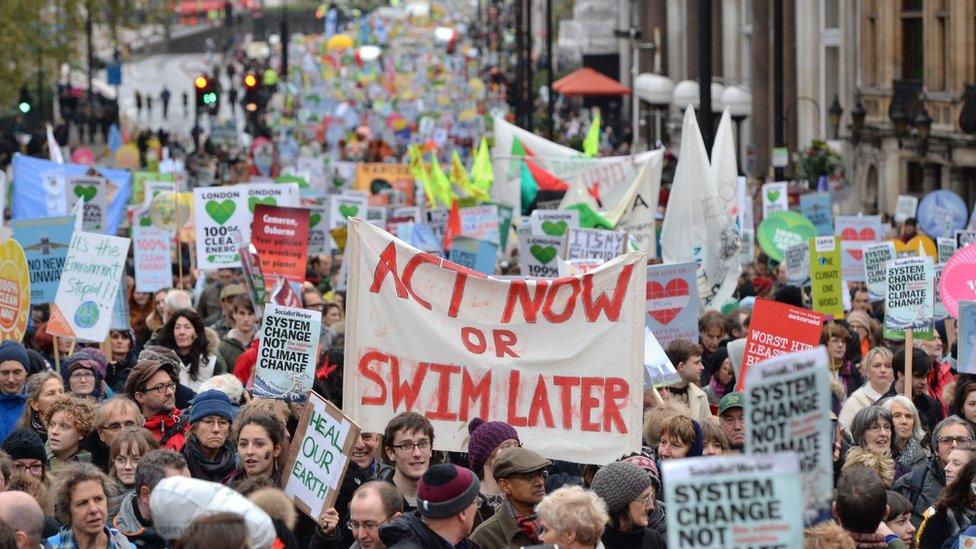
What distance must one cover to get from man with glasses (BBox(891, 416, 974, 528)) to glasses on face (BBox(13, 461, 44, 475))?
379cm

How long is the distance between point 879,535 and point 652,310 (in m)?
6.45

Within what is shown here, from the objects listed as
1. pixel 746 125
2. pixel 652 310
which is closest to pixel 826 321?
pixel 652 310

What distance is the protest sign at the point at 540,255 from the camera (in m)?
19.0

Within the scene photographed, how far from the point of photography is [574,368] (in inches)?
396

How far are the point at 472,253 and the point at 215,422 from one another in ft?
32.0

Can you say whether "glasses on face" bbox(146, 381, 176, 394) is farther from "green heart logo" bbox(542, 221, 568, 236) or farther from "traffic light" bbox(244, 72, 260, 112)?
"traffic light" bbox(244, 72, 260, 112)

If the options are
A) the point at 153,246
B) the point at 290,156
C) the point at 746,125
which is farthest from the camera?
the point at 746,125

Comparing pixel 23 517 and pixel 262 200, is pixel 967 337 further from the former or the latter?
pixel 262 200

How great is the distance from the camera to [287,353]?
11273 millimetres

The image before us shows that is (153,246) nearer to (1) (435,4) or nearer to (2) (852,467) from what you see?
(2) (852,467)

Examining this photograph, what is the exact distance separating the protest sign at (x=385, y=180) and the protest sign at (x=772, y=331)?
2039cm

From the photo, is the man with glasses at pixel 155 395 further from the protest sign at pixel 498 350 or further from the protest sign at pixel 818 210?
the protest sign at pixel 818 210

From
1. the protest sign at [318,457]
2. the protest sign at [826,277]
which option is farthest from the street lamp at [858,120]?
the protest sign at [318,457]

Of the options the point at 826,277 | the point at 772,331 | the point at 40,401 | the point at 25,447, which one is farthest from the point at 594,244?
the point at 25,447
